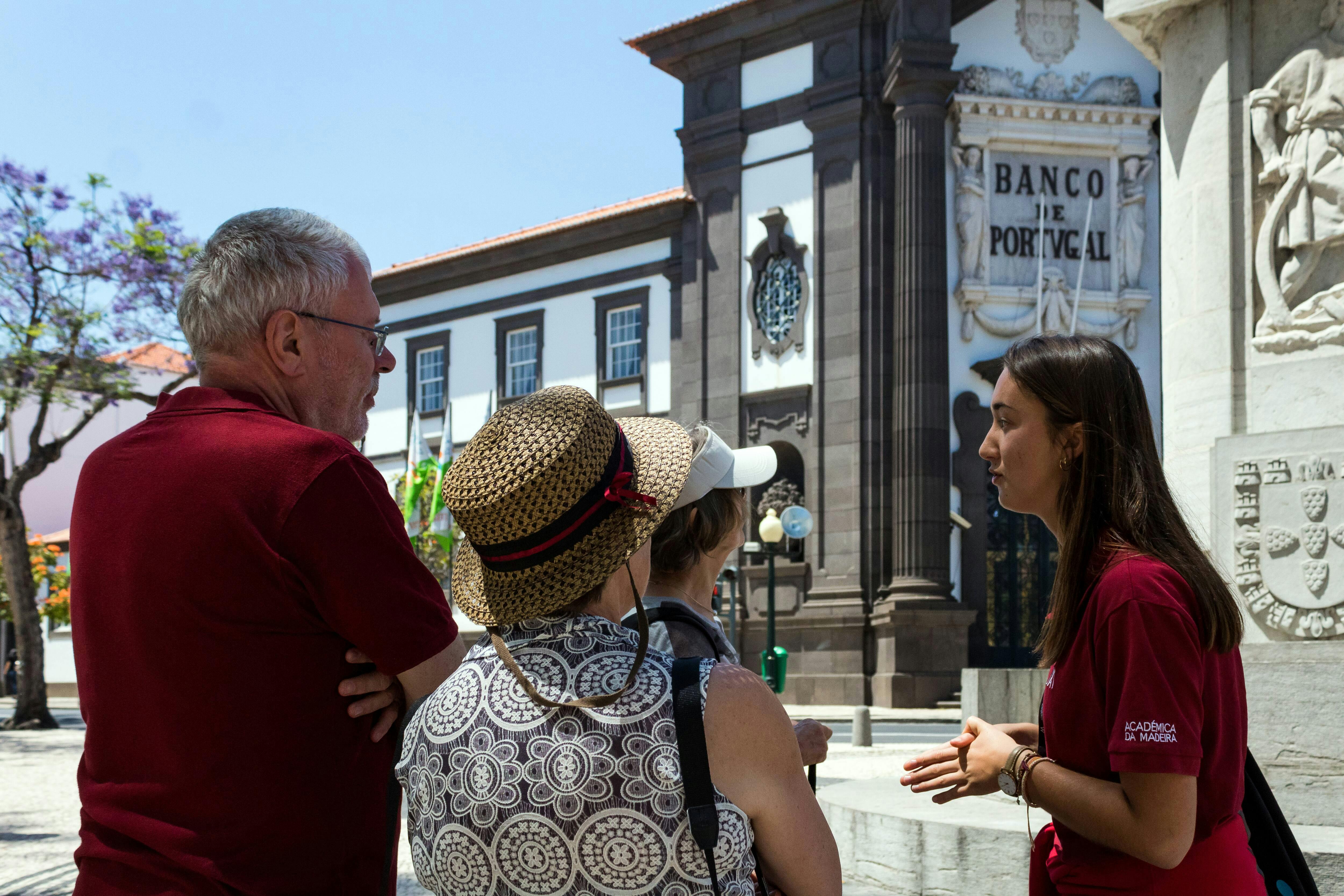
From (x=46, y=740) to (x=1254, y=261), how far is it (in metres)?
17.4

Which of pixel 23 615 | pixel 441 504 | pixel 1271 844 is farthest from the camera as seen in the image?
pixel 441 504

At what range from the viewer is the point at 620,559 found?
1.93 meters

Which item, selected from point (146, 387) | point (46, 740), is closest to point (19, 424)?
point (146, 387)

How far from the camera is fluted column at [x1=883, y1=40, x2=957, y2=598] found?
25.0 meters

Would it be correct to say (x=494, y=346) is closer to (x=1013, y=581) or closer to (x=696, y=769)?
(x=1013, y=581)

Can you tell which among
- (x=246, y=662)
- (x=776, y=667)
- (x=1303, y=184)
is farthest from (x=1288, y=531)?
(x=776, y=667)

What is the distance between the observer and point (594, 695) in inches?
71.5

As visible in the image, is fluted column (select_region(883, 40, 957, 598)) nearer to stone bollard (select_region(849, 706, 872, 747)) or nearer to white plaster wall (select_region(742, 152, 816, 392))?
white plaster wall (select_region(742, 152, 816, 392))

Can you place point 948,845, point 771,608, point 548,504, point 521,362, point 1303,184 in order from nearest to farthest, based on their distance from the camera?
1. point 548,504
2. point 948,845
3. point 1303,184
4. point 771,608
5. point 521,362

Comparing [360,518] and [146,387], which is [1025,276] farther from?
[146,387]

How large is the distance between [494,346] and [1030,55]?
49.4 feet

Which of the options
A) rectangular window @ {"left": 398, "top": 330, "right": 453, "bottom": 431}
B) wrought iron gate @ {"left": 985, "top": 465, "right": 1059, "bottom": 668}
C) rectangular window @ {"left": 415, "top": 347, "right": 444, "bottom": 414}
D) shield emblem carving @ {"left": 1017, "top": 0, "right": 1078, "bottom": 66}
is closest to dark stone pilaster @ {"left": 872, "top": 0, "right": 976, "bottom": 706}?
wrought iron gate @ {"left": 985, "top": 465, "right": 1059, "bottom": 668}

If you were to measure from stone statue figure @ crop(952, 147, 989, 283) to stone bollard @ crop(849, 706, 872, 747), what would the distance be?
12.5 meters

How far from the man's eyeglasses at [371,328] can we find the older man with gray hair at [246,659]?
0.25 meters
